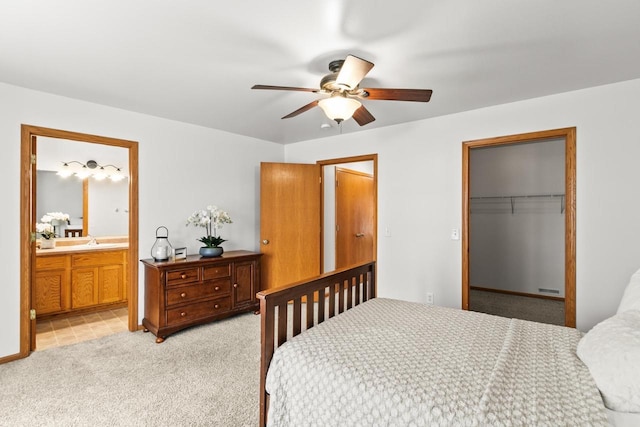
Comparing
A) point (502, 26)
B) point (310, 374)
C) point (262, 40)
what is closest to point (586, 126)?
point (502, 26)

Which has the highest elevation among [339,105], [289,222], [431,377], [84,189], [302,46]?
[302,46]

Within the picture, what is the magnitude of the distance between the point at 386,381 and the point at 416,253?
95.9 inches

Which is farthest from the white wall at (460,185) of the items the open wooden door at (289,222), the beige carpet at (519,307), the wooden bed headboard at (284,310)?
the wooden bed headboard at (284,310)

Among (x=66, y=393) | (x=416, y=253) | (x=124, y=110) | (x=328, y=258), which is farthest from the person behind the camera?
(x=328, y=258)

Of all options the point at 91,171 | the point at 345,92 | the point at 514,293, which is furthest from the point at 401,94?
the point at 91,171

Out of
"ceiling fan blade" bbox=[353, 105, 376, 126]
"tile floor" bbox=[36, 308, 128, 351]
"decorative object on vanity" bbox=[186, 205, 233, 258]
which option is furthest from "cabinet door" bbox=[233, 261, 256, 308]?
"ceiling fan blade" bbox=[353, 105, 376, 126]

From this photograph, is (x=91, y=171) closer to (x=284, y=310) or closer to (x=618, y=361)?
(x=284, y=310)

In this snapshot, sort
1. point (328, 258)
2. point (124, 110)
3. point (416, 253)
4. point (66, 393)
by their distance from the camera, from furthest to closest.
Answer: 1. point (328, 258)
2. point (416, 253)
3. point (124, 110)
4. point (66, 393)

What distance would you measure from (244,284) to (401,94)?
276 cm

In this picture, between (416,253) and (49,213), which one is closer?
(416,253)

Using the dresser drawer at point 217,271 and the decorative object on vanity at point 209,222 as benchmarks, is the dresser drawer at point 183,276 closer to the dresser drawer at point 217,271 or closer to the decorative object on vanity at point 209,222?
the dresser drawer at point 217,271

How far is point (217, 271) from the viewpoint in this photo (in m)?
3.51

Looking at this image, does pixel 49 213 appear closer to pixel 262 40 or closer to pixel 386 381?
pixel 262 40

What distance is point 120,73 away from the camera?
239cm
